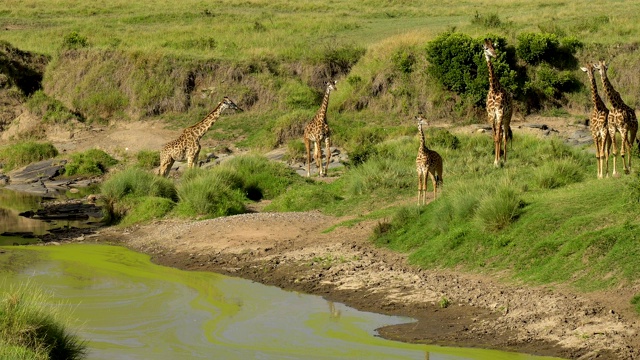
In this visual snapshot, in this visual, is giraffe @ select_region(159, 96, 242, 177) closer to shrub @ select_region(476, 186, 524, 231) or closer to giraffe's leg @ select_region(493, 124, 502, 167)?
giraffe's leg @ select_region(493, 124, 502, 167)

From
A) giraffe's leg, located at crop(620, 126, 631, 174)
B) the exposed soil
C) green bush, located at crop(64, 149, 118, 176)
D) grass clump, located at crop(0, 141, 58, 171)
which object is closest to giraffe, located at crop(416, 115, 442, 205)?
the exposed soil

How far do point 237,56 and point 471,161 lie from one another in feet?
76.2

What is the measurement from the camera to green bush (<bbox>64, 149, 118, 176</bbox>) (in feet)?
118

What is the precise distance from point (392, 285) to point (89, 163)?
22.0 metres

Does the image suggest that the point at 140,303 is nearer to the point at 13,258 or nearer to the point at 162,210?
the point at 13,258

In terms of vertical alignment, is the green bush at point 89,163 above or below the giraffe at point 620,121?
below

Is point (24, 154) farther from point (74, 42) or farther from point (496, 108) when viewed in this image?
point (496, 108)

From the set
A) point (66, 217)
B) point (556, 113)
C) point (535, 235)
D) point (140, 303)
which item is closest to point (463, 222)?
point (535, 235)

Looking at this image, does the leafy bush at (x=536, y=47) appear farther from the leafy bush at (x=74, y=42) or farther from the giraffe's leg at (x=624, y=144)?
the leafy bush at (x=74, y=42)

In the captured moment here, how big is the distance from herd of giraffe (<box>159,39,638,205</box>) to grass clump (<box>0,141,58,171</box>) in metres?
9.89

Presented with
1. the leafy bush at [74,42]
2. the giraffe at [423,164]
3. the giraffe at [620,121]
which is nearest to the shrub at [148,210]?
the giraffe at [423,164]

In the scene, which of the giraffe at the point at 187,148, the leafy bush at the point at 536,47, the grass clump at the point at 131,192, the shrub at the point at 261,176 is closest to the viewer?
the grass clump at the point at 131,192

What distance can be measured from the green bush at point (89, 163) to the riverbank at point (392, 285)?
11.8 metres

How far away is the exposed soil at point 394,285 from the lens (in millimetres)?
12820
